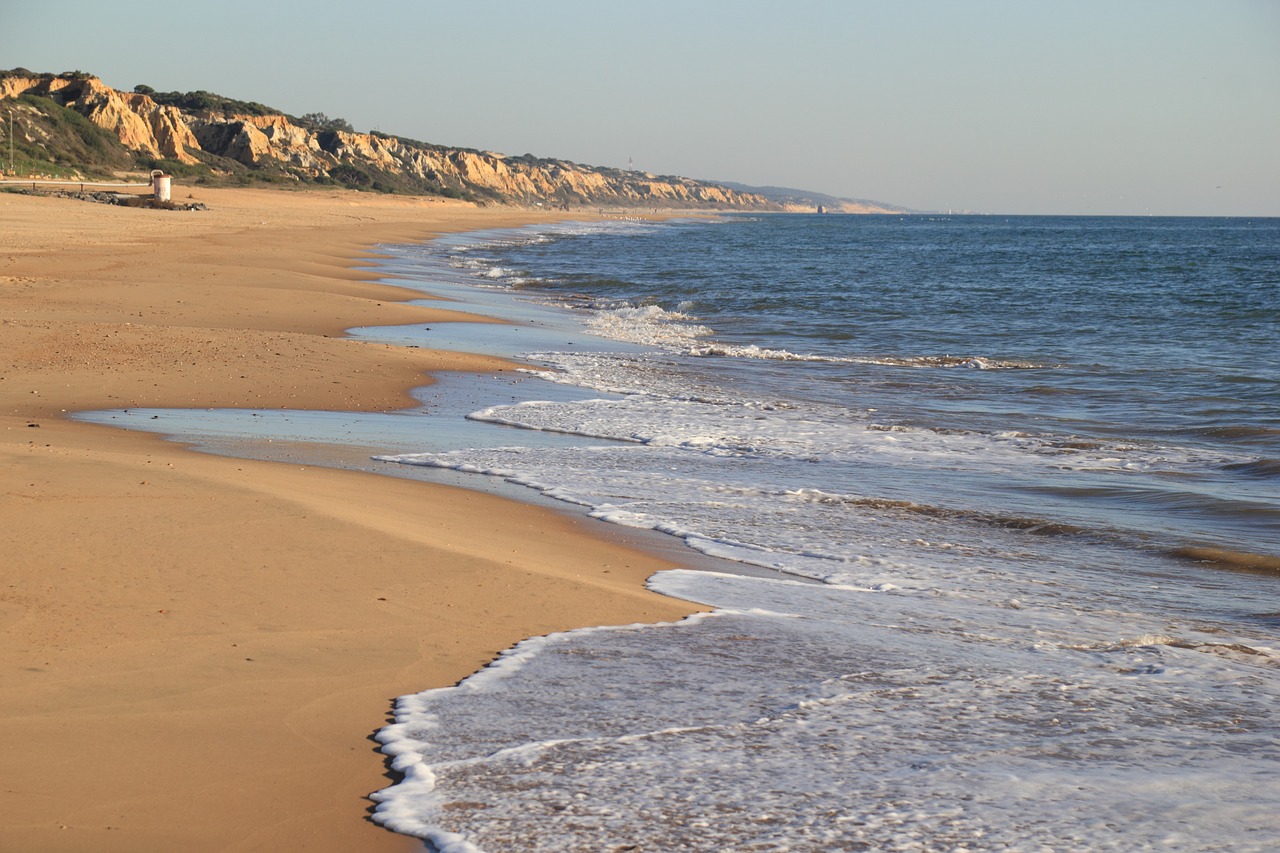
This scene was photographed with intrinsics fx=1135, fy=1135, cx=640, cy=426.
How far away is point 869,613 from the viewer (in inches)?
199

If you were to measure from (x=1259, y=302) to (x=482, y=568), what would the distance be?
27919 millimetres

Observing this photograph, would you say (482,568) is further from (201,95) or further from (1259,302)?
(201,95)

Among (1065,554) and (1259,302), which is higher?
(1259,302)

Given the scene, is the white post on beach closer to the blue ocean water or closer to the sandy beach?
the blue ocean water

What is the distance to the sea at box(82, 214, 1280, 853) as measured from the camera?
10.2 ft

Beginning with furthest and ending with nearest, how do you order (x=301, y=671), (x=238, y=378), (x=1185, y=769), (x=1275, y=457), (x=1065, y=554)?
(x=238, y=378) < (x=1275, y=457) < (x=1065, y=554) < (x=301, y=671) < (x=1185, y=769)

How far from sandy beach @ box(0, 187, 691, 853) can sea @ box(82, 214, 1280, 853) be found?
0.84 feet

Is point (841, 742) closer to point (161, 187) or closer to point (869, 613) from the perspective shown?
point (869, 613)

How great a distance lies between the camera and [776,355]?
16.2 m

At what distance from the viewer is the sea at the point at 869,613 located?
310 cm

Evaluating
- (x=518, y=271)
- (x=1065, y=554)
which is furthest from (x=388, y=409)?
(x=518, y=271)

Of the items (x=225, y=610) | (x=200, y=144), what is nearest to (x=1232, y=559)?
(x=225, y=610)

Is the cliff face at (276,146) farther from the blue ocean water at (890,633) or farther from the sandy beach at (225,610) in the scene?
the sandy beach at (225,610)

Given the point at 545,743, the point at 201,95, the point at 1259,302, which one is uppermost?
the point at 201,95
